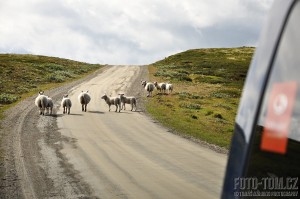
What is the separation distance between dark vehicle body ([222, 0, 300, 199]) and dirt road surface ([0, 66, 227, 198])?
10046mm

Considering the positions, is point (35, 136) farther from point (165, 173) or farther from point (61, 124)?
point (165, 173)

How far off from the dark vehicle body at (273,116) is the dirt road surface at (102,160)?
1005cm

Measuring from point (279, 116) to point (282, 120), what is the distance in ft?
0.12

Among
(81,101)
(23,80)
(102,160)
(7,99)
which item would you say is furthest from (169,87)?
(102,160)

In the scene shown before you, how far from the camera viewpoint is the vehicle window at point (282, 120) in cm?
252

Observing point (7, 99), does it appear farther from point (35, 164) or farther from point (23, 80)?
point (35, 164)

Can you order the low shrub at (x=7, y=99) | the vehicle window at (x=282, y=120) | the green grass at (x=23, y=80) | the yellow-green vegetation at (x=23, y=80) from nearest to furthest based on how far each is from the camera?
the vehicle window at (x=282, y=120), the low shrub at (x=7, y=99), the green grass at (x=23, y=80), the yellow-green vegetation at (x=23, y=80)

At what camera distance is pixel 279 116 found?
8.62 feet

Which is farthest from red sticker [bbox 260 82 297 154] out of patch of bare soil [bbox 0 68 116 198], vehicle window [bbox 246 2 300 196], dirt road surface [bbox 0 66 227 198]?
patch of bare soil [bbox 0 68 116 198]

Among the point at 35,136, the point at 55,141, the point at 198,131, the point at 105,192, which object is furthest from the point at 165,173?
the point at 198,131

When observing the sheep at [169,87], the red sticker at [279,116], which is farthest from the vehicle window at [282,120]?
the sheep at [169,87]

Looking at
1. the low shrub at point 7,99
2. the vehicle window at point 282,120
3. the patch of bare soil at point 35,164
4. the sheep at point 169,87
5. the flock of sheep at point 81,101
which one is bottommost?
the patch of bare soil at point 35,164

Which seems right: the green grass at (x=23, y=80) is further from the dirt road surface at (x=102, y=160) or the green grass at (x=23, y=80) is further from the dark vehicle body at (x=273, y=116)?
the dark vehicle body at (x=273, y=116)

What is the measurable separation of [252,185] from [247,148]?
0.87 ft
